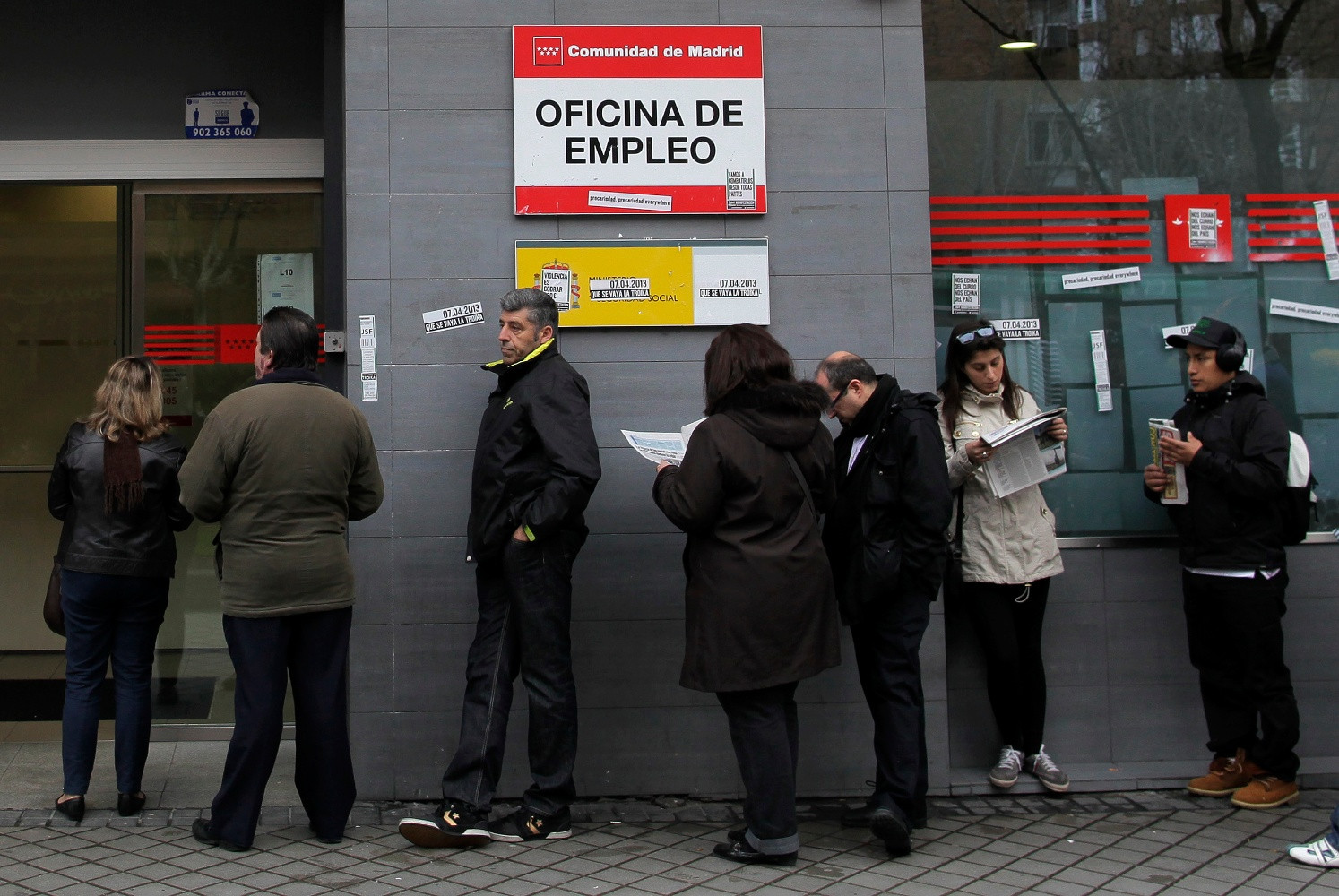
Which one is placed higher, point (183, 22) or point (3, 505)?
point (183, 22)

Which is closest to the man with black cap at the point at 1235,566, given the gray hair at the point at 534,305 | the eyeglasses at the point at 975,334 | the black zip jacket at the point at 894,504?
the eyeglasses at the point at 975,334

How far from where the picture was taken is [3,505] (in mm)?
8031

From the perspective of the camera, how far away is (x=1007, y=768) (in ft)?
17.7

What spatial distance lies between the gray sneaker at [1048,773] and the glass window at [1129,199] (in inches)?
41.5

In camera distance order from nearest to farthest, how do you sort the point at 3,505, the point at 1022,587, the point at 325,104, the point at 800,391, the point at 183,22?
the point at 800,391 < the point at 1022,587 < the point at 325,104 < the point at 183,22 < the point at 3,505

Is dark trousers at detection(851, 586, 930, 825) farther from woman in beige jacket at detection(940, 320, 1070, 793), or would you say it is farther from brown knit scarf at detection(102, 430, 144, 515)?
brown knit scarf at detection(102, 430, 144, 515)

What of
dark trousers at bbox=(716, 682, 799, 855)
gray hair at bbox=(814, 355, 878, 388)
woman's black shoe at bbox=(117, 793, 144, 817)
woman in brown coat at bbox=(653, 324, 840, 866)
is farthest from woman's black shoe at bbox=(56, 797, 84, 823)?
gray hair at bbox=(814, 355, 878, 388)

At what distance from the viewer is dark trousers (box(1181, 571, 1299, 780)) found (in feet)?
16.9

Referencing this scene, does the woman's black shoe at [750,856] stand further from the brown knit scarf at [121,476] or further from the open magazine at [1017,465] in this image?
the brown knit scarf at [121,476]

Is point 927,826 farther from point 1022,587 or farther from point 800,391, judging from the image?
point 800,391

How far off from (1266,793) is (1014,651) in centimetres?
115

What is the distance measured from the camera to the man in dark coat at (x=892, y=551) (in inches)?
182

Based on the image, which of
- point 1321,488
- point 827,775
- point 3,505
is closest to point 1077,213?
point 1321,488

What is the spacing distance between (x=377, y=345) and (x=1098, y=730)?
3.56m
